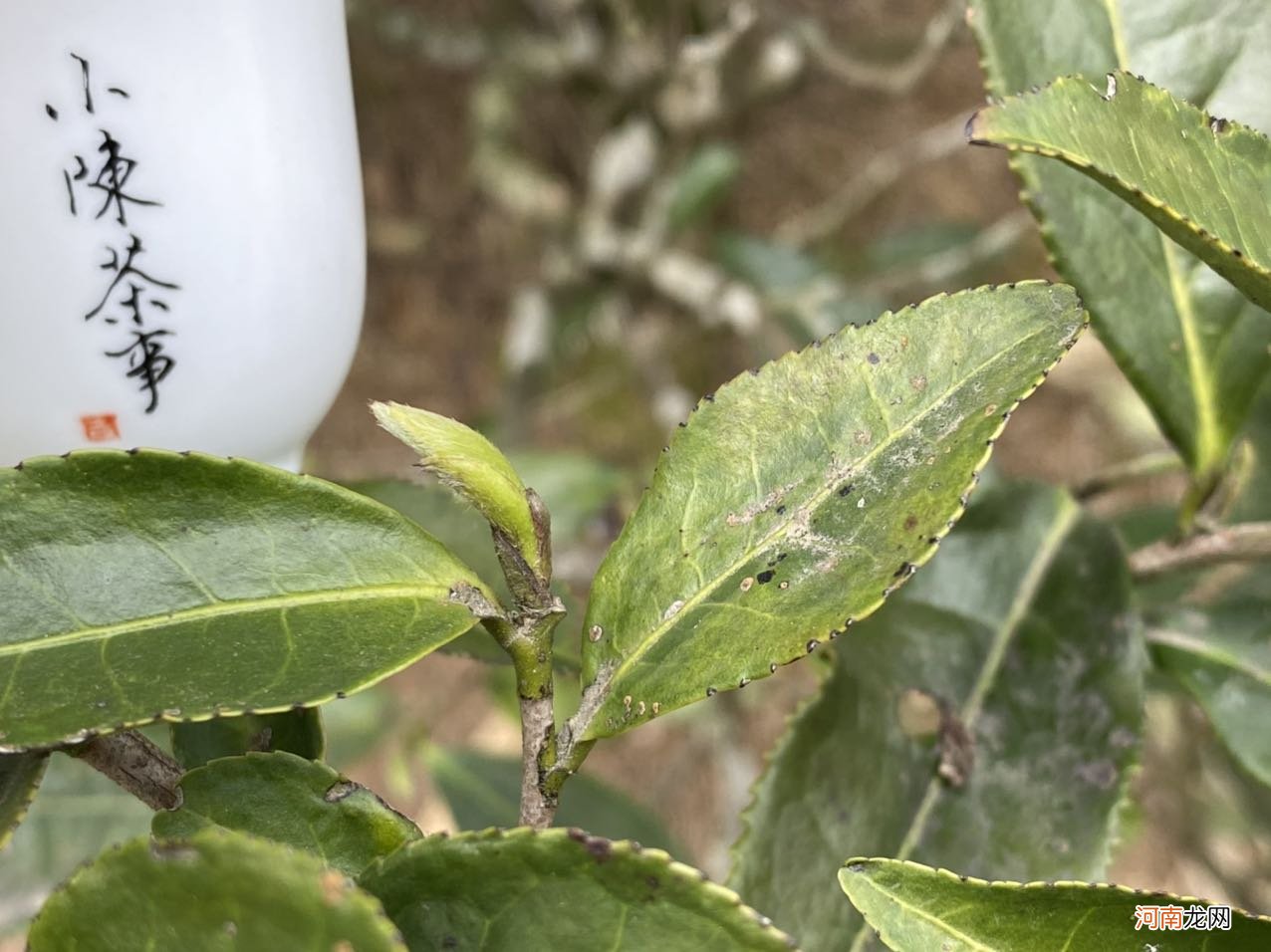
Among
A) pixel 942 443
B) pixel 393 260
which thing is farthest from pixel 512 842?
pixel 393 260

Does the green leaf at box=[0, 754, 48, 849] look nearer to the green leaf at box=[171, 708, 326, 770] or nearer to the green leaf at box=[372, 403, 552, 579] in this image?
the green leaf at box=[171, 708, 326, 770]

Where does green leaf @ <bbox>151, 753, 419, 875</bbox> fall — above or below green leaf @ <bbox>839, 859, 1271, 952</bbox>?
above

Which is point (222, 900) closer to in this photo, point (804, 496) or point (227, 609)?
point (227, 609)

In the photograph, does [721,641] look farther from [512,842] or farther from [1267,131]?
[1267,131]

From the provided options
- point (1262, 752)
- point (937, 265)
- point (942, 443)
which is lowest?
point (1262, 752)

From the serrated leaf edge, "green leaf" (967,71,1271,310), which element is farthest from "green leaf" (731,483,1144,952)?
"green leaf" (967,71,1271,310)
